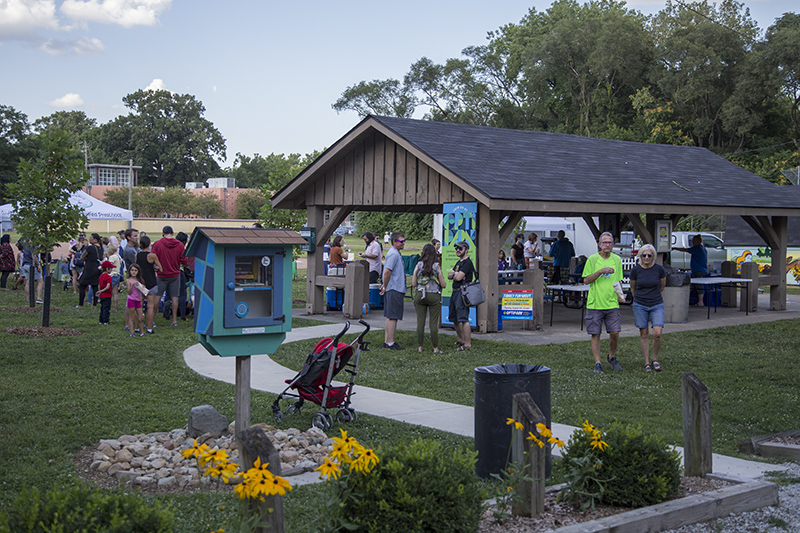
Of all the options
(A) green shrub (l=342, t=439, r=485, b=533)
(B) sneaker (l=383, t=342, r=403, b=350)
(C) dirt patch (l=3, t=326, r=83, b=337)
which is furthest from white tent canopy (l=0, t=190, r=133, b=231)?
(A) green shrub (l=342, t=439, r=485, b=533)

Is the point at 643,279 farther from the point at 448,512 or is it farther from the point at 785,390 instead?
the point at 448,512

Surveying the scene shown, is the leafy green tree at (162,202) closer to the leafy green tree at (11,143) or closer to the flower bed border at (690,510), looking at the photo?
the leafy green tree at (11,143)

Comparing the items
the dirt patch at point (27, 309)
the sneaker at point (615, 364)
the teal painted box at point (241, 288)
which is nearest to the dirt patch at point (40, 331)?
the dirt patch at point (27, 309)

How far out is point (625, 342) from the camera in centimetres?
1331

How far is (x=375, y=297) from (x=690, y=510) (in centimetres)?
1424

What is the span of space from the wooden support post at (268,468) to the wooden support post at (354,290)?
1271cm

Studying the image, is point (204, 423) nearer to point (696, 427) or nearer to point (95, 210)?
point (696, 427)

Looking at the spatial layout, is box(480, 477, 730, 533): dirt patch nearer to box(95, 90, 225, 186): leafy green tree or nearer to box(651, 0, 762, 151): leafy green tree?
box(651, 0, 762, 151): leafy green tree

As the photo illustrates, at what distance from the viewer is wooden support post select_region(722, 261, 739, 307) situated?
1939 centimetres

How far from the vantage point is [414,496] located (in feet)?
12.7

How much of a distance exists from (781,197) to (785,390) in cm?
1120

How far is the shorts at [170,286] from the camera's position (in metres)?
14.4

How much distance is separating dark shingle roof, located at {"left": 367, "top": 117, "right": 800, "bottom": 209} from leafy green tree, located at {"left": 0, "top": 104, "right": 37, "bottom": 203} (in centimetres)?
4103

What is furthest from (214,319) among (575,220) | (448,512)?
(575,220)
